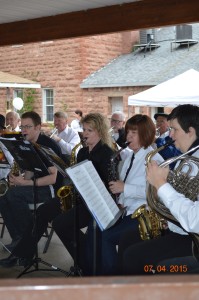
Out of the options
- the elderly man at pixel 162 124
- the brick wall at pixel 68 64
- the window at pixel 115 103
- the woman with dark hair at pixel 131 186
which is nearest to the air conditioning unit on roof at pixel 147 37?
the brick wall at pixel 68 64

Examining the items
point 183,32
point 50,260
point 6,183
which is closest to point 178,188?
point 50,260

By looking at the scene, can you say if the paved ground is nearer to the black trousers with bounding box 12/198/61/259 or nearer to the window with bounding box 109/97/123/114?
the black trousers with bounding box 12/198/61/259

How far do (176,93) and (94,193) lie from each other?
6008mm

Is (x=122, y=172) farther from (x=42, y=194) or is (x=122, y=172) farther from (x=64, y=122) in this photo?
(x=64, y=122)

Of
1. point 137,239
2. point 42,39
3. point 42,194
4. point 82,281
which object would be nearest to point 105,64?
point 42,39

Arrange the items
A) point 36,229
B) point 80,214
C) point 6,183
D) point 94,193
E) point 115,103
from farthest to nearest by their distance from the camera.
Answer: point 115,103
point 6,183
point 36,229
point 80,214
point 94,193

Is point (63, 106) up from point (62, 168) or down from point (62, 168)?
up

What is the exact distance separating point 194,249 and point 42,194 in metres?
2.57

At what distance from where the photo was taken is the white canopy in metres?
8.66

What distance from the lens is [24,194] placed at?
4.88 metres

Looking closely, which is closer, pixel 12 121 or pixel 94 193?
pixel 94 193

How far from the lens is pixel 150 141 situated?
405cm

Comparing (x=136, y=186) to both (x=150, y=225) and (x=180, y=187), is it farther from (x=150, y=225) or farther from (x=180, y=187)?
(x=180, y=187)

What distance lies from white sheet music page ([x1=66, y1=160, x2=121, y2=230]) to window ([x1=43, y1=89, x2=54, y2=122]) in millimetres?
15690
